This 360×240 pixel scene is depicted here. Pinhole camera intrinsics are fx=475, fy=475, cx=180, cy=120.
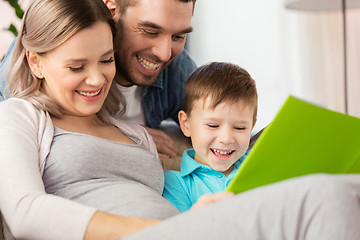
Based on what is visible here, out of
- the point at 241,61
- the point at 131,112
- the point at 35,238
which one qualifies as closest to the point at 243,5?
the point at 241,61

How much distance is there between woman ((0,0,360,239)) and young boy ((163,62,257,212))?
101 mm

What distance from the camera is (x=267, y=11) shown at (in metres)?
3.47

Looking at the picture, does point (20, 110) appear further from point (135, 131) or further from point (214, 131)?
point (214, 131)

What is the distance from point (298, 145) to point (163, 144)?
2.55 feet

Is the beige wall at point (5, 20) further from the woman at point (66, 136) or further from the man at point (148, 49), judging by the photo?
the woman at point (66, 136)

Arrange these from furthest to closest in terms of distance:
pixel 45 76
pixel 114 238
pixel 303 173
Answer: pixel 45 76
pixel 303 173
pixel 114 238

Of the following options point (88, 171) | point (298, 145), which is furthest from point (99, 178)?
point (298, 145)

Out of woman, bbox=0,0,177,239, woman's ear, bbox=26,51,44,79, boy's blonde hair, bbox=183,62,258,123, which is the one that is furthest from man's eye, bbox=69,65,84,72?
boy's blonde hair, bbox=183,62,258,123

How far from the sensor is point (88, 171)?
115cm

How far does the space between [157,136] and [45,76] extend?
565 millimetres

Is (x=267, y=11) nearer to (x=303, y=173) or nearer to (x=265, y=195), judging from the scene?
(x=303, y=173)

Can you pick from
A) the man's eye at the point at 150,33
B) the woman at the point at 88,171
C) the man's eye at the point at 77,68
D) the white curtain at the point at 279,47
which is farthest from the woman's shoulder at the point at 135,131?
the white curtain at the point at 279,47

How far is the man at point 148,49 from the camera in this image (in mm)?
1638

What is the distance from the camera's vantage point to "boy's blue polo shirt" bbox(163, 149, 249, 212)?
1.35 metres
